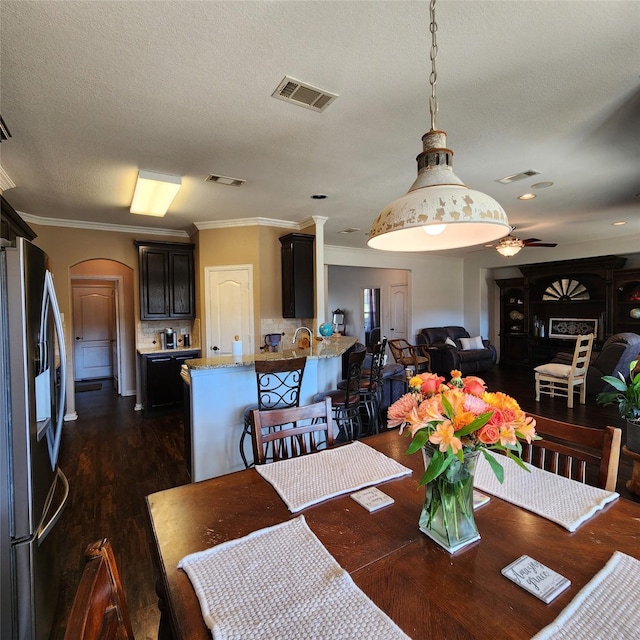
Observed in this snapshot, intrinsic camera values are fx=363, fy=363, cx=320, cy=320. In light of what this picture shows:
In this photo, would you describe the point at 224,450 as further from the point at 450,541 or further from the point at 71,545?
the point at 450,541

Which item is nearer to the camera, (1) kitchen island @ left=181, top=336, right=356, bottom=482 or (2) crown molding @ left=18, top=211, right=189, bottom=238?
(1) kitchen island @ left=181, top=336, right=356, bottom=482

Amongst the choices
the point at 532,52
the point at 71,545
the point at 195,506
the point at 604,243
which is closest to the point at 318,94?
the point at 532,52

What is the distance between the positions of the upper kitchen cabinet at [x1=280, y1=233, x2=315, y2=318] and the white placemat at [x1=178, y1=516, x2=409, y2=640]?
3892mm

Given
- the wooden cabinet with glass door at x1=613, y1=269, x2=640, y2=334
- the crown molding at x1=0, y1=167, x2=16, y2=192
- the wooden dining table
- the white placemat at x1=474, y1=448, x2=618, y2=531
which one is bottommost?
the wooden dining table

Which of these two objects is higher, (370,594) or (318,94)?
(318,94)

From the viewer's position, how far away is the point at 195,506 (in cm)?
124

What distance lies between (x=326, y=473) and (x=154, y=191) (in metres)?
3.17

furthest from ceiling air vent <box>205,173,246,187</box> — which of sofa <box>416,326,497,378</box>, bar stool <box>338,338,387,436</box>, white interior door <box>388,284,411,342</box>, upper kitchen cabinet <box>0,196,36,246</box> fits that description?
white interior door <box>388,284,411,342</box>

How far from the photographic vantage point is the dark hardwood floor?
2.02 meters

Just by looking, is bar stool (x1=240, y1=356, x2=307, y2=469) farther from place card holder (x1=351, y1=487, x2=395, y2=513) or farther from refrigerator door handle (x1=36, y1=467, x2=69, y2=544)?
place card holder (x1=351, y1=487, x2=395, y2=513)

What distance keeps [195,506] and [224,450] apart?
1.84 m

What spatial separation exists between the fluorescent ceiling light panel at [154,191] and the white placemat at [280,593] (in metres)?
3.11

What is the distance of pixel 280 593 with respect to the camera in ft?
2.83

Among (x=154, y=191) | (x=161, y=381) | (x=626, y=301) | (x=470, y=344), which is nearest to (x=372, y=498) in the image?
(x=154, y=191)
